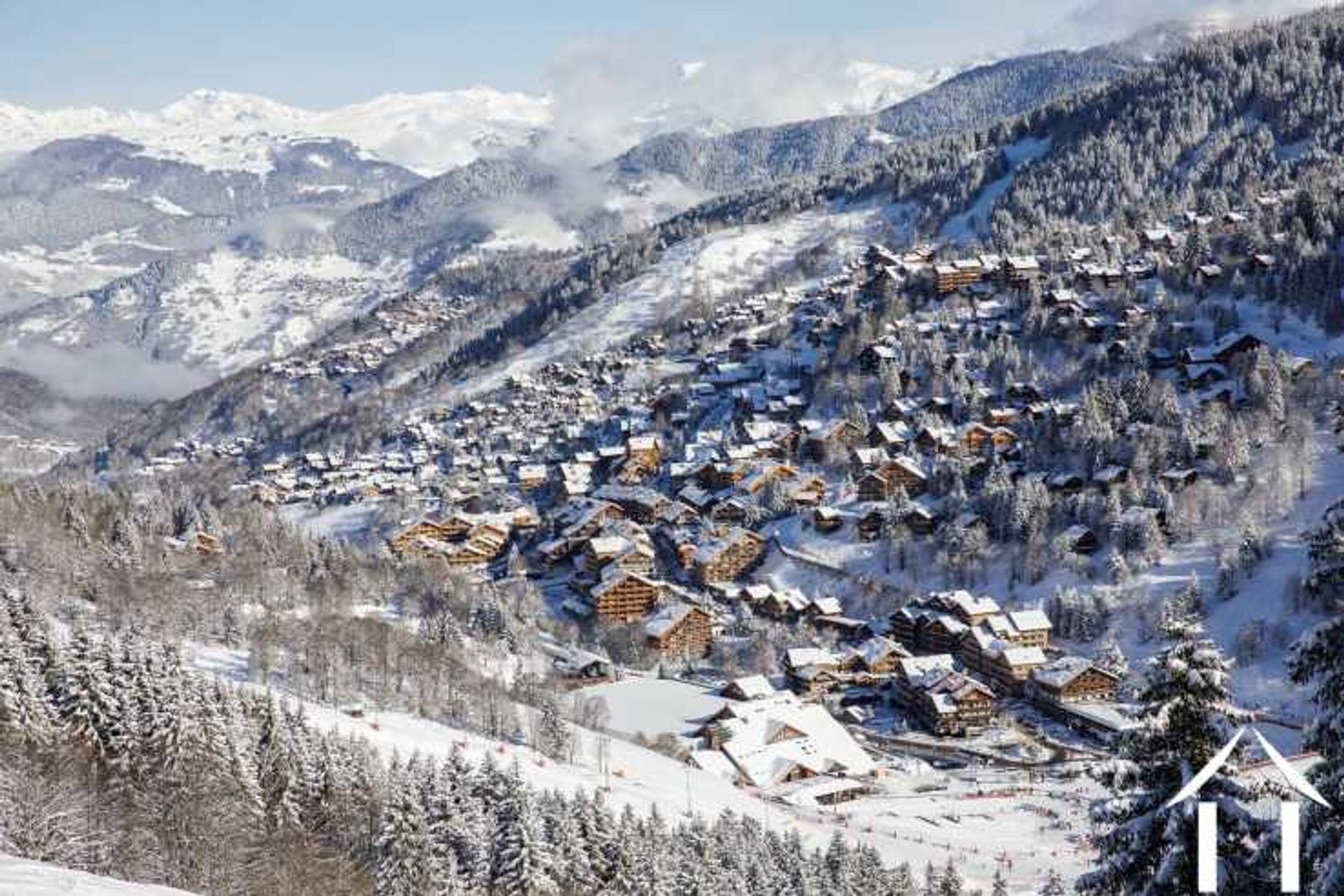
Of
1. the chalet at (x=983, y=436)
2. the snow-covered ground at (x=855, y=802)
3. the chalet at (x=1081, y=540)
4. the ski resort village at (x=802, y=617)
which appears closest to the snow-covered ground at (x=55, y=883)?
the ski resort village at (x=802, y=617)

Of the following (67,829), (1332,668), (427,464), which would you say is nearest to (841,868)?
(67,829)

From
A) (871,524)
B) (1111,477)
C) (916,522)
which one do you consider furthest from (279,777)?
(1111,477)

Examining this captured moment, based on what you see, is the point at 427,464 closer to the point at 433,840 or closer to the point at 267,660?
the point at 267,660

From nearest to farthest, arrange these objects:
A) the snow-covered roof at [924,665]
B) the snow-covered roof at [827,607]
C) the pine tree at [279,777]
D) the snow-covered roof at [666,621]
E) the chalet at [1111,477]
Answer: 1. the pine tree at [279,777]
2. the snow-covered roof at [924,665]
3. the snow-covered roof at [666,621]
4. the snow-covered roof at [827,607]
5. the chalet at [1111,477]

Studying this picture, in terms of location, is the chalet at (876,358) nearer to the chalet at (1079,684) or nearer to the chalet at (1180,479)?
the chalet at (1180,479)

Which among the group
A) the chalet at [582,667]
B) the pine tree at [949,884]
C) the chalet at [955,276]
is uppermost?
the chalet at [955,276]

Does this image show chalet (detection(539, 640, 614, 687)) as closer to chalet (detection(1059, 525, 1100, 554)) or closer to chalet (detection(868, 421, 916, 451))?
chalet (detection(1059, 525, 1100, 554))
